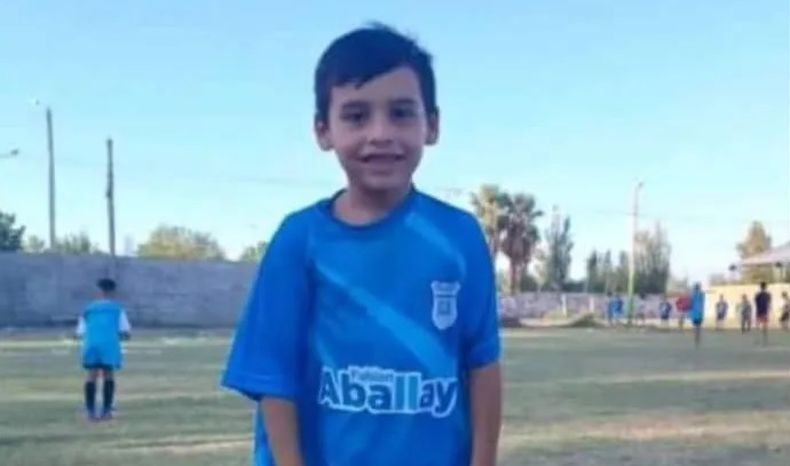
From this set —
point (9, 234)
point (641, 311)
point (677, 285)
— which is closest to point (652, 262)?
point (677, 285)

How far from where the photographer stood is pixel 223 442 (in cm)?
1146

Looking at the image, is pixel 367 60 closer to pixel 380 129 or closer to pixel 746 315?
pixel 380 129

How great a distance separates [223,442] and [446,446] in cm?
908

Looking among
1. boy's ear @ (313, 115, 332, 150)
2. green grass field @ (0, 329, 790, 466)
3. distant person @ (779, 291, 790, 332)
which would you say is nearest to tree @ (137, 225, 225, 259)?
distant person @ (779, 291, 790, 332)

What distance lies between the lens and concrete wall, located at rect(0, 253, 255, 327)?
52.2m

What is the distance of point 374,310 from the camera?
2594 millimetres

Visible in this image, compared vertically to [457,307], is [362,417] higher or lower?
lower

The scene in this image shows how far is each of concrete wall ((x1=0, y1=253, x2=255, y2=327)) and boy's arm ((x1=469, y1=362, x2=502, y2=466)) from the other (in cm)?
5086

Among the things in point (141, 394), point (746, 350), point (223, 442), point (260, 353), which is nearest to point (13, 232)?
point (746, 350)

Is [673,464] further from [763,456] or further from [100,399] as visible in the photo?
[100,399]

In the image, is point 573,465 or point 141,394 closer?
point 573,465

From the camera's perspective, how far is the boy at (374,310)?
258 cm

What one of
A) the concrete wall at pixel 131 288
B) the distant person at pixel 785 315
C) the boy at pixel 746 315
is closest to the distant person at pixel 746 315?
the boy at pixel 746 315

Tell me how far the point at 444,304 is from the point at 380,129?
349 millimetres
